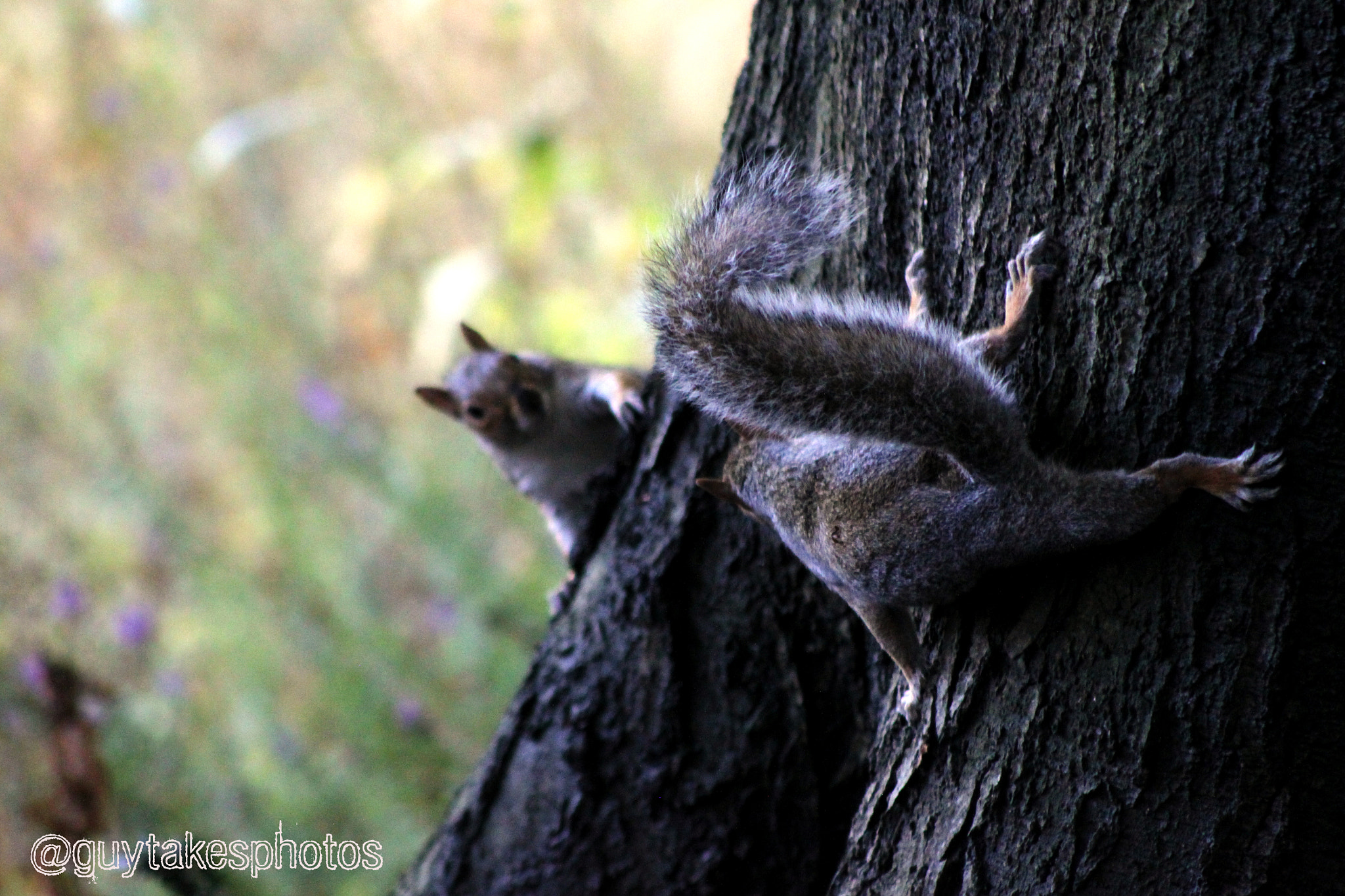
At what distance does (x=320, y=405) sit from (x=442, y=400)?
117 centimetres

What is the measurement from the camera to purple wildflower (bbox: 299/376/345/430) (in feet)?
14.0

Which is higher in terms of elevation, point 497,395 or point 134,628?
point 497,395

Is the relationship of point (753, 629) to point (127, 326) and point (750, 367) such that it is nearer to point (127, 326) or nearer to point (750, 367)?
point (750, 367)

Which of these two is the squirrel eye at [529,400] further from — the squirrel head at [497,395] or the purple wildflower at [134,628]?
the purple wildflower at [134,628]

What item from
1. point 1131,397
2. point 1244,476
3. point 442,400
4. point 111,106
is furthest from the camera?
point 111,106

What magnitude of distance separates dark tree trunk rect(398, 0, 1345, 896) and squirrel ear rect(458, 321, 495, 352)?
1.59 m

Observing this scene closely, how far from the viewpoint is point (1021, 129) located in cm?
144

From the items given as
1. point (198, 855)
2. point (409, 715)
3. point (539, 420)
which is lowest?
point (198, 855)

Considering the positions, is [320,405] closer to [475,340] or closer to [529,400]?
[475,340]

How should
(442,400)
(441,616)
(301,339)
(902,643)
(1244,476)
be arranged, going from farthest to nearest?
1. (301,339)
2. (441,616)
3. (442,400)
4. (902,643)
5. (1244,476)

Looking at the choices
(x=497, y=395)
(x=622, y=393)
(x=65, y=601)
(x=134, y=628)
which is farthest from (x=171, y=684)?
(x=622, y=393)

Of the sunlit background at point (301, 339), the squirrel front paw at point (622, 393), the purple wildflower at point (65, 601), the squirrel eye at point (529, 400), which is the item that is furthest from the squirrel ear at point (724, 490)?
the purple wildflower at point (65, 601)

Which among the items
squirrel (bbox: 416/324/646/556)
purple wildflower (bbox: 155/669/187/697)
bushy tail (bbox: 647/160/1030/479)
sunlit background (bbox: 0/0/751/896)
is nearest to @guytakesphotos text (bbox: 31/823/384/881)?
sunlit background (bbox: 0/0/751/896)

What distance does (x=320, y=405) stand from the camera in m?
4.32
